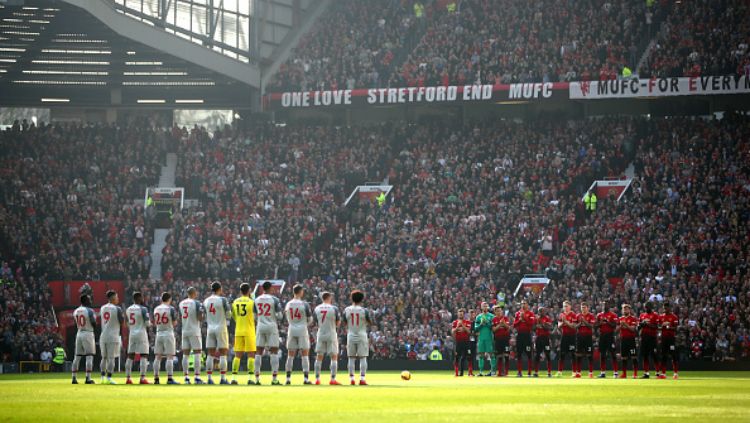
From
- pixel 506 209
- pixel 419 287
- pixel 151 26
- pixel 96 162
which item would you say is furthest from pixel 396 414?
pixel 96 162

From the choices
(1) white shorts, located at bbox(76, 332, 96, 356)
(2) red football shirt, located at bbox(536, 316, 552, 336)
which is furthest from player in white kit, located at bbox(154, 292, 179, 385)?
(2) red football shirt, located at bbox(536, 316, 552, 336)

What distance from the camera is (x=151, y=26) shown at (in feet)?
187

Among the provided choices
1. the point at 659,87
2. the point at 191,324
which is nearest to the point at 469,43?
the point at 659,87

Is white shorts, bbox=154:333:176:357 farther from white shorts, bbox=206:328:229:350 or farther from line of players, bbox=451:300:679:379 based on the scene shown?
line of players, bbox=451:300:679:379

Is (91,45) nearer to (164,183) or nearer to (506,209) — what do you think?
(164,183)

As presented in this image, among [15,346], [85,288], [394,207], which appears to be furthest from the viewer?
[394,207]

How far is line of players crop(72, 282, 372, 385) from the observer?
97.2 feet

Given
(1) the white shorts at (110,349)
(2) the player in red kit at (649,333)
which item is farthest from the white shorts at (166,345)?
(2) the player in red kit at (649,333)

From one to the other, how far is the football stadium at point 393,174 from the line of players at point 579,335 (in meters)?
0.09

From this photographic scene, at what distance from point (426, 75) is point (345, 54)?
5510 millimetres

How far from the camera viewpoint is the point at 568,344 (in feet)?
123

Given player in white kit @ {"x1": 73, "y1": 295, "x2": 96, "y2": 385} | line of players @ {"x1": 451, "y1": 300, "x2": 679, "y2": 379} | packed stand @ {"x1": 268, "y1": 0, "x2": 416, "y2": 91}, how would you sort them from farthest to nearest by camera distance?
1. packed stand @ {"x1": 268, "y1": 0, "x2": 416, "y2": 91}
2. line of players @ {"x1": 451, "y1": 300, "x2": 679, "y2": 379}
3. player in white kit @ {"x1": 73, "y1": 295, "x2": 96, "y2": 385}

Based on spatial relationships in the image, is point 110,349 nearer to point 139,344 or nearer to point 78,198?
point 139,344

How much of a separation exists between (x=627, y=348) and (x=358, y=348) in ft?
33.6
